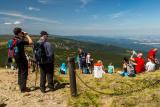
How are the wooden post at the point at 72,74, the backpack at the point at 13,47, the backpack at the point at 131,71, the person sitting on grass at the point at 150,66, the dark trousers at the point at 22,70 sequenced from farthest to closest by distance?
1. the person sitting on grass at the point at 150,66
2. the backpack at the point at 131,71
3. the dark trousers at the point at 22,70
4. the backpack at the point at 13,47
5. the wooden post at the point at 72,74

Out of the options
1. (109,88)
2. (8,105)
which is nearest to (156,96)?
(109,88)

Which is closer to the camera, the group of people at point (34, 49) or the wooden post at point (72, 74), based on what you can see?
the wooden post at point (72, 74)

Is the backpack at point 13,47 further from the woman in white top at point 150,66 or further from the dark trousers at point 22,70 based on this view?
the woman in white top at point 150,66

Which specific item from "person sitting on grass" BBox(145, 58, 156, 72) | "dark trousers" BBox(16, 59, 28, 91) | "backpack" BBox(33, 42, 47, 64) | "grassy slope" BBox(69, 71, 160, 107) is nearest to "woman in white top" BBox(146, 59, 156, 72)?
"person sitting on grass" BBox(145, 58, 156, 72)

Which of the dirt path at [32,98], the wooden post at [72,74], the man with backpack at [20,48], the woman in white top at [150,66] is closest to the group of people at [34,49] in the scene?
the man with backpack at [20,48]

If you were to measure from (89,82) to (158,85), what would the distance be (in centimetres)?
371

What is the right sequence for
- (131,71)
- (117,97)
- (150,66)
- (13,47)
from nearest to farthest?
(117,97) < (13,47) < (131,71) < (150,66)

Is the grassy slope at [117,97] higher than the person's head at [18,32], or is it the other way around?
the person's head at [18,32]

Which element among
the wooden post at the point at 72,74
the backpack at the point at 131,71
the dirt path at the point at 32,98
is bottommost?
the dirt path at the point at 32,98

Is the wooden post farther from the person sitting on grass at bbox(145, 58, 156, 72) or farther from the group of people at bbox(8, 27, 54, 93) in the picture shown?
the person sitting on grass at bbox(145, 58, 156, 72)

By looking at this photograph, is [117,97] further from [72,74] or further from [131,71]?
[131,71]

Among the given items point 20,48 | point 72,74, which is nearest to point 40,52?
point 20,48

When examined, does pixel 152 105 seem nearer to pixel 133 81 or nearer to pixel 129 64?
pixel 133 81

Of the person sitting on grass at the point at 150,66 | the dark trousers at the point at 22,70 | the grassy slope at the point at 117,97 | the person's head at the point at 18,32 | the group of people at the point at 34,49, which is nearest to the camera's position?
the grassy slope at the point at 117,97
